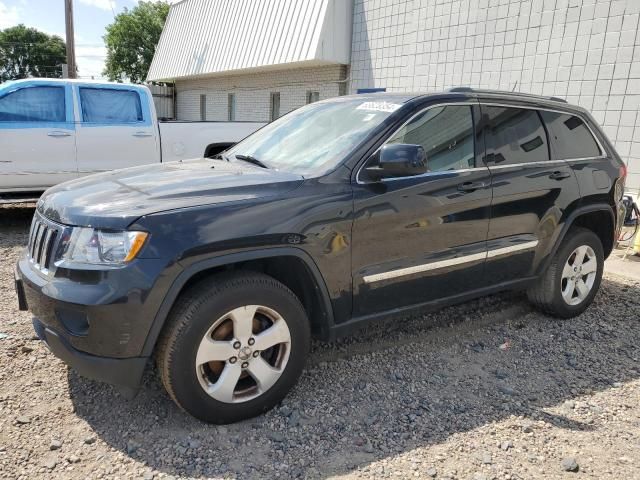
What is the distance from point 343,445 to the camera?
9.02 ft

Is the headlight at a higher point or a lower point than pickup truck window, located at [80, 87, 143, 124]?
lower

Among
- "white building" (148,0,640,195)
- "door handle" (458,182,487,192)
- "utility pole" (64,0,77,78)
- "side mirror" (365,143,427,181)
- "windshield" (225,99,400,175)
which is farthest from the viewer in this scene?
"utility pole" (64,0,77,78)

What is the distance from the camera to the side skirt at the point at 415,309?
3166mm

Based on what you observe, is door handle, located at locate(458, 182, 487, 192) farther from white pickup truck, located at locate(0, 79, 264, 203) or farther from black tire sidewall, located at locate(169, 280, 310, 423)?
white pickup truck, located at locate(0, 79, 264, 203)

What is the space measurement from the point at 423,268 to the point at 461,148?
915mm

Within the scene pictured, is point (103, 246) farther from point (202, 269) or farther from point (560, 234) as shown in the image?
point (560, 234)

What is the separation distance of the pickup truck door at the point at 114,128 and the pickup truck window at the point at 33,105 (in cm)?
26

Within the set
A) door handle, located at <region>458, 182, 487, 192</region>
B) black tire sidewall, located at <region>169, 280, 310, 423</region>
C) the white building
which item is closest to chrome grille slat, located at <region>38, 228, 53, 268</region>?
black tire sidewall, located at <region>169, 280, 310, 423</region>

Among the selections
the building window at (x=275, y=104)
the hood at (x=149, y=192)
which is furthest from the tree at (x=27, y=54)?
the hood at (x=149, y=192)

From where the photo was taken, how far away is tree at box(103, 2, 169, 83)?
A: 38.1m

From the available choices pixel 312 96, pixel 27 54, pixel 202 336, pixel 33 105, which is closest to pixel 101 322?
pixel 202 336

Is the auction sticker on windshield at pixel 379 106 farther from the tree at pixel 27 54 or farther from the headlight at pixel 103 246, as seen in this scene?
the tree at pixel 27 54

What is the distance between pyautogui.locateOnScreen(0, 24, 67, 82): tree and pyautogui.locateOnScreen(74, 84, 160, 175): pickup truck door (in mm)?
66923

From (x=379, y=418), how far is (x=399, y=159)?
1.48 metres
